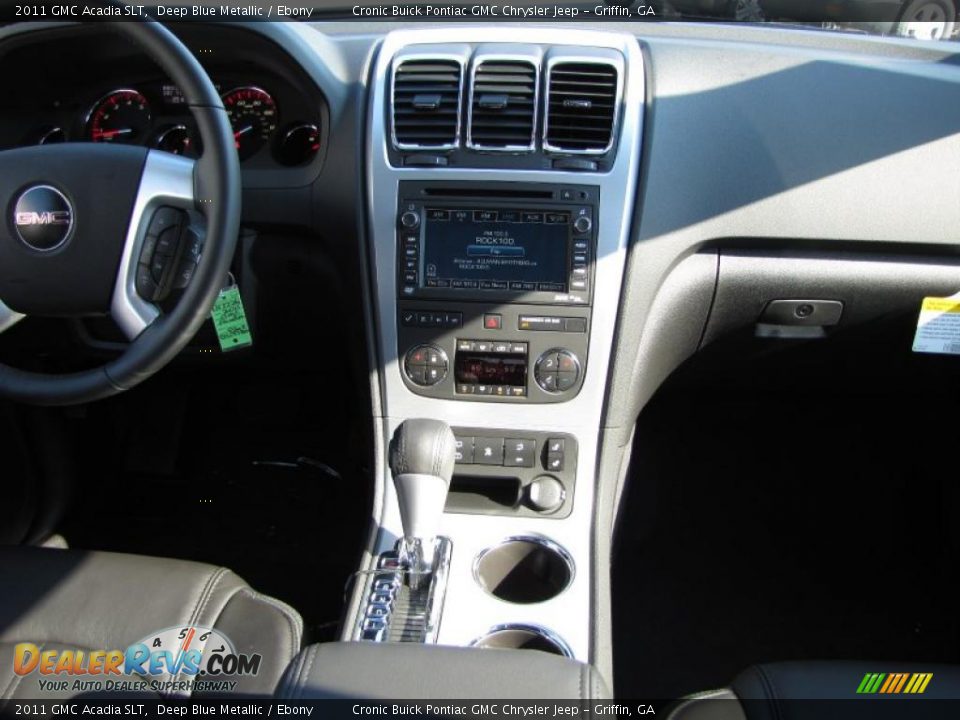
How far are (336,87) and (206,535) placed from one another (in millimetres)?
1409

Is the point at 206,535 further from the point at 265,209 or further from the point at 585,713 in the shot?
the point at 585,713

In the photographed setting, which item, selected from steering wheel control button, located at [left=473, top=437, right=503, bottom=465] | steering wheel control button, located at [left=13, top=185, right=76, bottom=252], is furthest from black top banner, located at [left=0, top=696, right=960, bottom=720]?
steering wheel control button, located at [left=13, top=185, right=76, bottom=252]

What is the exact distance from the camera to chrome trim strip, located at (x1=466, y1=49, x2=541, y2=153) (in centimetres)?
166

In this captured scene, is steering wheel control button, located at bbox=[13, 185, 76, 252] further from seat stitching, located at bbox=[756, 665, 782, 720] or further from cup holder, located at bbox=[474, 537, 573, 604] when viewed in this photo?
seat stitching, located at bbox=[756, 665, 782, 720]

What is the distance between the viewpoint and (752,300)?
183 cm

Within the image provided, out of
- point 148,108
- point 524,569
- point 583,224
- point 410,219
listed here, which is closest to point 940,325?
point 583,224

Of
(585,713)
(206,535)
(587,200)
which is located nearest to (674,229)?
(587,200)

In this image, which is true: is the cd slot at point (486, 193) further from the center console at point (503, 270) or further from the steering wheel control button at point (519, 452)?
the steering wheel control button at point (519, 452)

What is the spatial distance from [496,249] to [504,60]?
0.38 meters

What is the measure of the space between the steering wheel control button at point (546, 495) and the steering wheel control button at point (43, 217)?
992 mm

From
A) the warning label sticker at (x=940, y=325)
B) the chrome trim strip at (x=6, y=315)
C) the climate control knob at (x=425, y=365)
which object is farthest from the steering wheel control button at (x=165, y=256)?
the warning label sticker at (x=940, y=325)

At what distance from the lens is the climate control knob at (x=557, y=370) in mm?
1728

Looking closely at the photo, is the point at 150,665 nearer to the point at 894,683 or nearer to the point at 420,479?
the point at 420,479

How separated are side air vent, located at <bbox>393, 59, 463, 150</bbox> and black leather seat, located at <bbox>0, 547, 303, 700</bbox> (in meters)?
0.93
